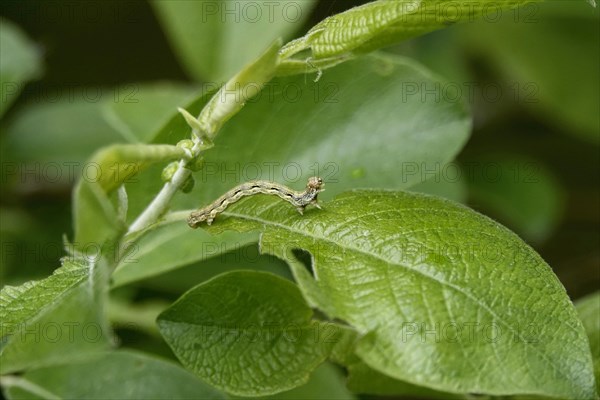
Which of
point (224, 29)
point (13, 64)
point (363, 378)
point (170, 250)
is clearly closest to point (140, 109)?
point (13, 64)

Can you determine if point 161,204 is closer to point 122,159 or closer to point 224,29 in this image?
point 122,159

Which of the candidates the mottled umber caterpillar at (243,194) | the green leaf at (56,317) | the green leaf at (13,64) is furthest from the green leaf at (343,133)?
the green leaf at (13,64)

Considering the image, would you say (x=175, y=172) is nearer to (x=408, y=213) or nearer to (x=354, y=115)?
(x=408, y=213)

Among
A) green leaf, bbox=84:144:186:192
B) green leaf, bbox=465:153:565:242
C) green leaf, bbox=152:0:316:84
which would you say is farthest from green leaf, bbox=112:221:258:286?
green leaf, bbox=465:153:565:242

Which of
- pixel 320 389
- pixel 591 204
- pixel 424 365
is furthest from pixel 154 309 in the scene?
pixel 591 204

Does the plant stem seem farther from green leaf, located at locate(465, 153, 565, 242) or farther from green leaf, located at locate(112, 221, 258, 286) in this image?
green leaf, located at locate(465, 153, 565, 242)
